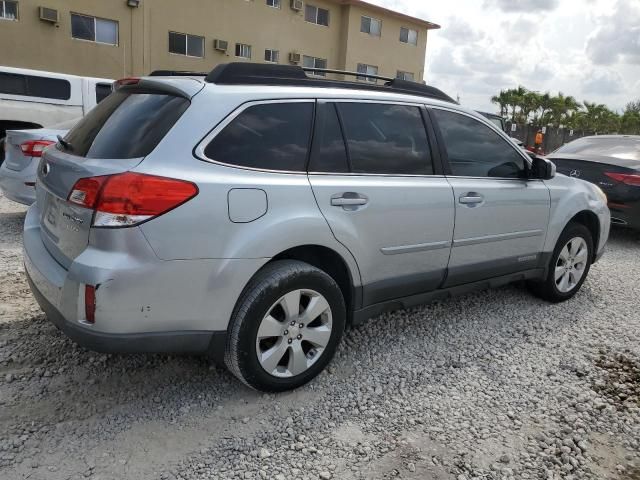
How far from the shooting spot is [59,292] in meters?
2.58

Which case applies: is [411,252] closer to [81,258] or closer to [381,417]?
[381,417]

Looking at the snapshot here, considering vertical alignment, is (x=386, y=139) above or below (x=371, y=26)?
below

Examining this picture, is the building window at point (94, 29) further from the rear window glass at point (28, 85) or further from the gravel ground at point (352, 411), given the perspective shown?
the gravel ground at point (352, 411)

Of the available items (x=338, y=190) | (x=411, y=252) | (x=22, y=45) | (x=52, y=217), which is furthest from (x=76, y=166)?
(x=22, y=45)

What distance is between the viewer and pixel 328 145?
10.2 ft

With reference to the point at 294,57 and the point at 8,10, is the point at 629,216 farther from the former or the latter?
the point at 294,57

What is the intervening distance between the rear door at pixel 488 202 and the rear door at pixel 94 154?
1.89 m

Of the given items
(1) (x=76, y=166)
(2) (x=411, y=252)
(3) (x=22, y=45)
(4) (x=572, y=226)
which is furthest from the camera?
(3) (x=22, y=45)

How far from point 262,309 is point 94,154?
1.14 meters

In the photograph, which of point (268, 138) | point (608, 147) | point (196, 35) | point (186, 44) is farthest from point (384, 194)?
point (196, 35)

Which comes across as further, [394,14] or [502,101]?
[502,101]

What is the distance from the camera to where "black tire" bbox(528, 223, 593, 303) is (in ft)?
15.0

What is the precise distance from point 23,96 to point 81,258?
8.38 m

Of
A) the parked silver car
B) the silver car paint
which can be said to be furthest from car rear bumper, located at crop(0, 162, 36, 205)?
the silver car paint
